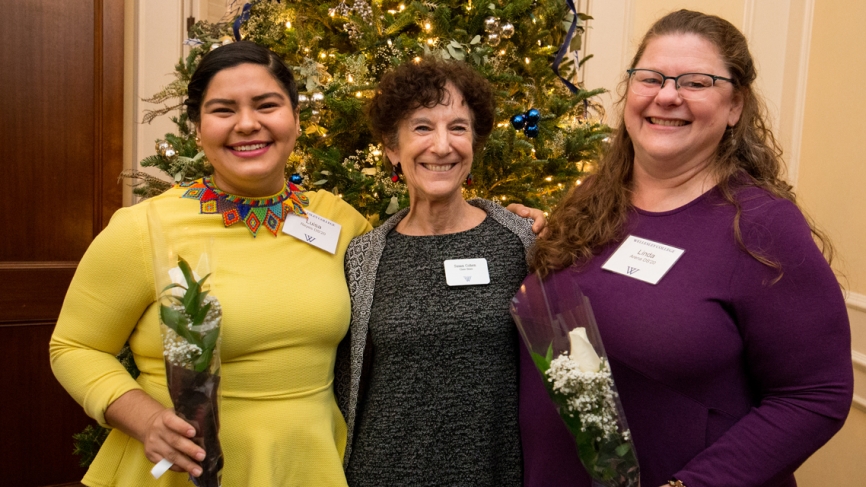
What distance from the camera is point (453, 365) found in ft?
5.32

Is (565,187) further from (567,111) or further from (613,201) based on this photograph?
(613,201)

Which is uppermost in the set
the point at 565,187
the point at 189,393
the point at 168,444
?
the point at 565,187

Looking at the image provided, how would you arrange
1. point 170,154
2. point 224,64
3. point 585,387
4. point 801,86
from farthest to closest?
point 801,86 < point 170,154 < point 224,64 < point 585,387

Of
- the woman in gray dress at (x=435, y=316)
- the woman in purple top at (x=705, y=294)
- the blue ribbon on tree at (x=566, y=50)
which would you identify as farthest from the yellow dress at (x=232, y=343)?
the blue ribbon on tree at (x=566, y=50)

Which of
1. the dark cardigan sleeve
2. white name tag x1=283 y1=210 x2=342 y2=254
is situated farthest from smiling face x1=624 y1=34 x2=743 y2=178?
white name tag x1=283 y1=210 x2=342 y2=254

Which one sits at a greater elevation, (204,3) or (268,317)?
(204,3)

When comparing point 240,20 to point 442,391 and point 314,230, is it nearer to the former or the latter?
point 314,230

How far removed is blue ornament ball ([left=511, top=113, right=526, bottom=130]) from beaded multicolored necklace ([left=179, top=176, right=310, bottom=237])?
1.05 metres

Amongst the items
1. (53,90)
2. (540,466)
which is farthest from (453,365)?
(53,90)

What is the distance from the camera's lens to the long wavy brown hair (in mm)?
1402

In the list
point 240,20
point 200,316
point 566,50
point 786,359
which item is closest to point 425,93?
point 200,316

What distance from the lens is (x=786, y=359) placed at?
4.08ft

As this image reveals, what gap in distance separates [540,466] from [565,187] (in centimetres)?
141

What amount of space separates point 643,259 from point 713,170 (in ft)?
0.90
